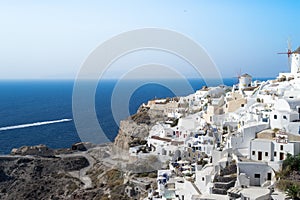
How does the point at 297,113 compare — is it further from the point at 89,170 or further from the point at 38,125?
the point at 38,125

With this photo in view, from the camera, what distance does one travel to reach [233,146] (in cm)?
1898

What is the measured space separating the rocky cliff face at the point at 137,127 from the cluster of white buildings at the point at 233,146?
4.57m

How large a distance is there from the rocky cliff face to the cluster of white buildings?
457 centimetres

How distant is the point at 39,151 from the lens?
1577 inches

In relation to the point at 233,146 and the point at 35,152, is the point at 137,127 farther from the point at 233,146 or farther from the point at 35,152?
the point at 233,146

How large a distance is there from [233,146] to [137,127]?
60.4ft

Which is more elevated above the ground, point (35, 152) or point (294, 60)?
point (294, 60)

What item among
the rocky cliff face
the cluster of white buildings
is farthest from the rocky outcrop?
the cluster of white buildings

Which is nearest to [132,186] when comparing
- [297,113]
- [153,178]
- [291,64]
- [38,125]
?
[153,178]

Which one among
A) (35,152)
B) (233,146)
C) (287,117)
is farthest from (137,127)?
(287,117)

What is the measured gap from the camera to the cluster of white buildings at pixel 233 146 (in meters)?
16.9

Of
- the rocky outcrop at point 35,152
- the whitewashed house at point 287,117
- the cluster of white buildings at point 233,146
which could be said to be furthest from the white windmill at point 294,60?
the rocky outcrop at point 35,152

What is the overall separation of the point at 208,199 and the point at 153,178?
9074 millimetres

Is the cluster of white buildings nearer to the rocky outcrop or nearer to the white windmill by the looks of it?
the white windmill
